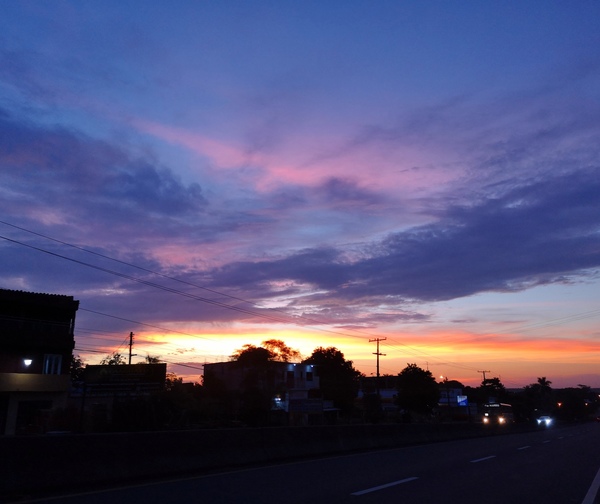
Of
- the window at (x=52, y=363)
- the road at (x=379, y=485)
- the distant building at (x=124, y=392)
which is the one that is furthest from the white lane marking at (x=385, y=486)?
the window at (x=52, y=363)

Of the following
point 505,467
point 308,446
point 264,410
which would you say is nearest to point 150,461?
point 308,446

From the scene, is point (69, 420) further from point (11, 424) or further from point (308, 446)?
point (308, 446)

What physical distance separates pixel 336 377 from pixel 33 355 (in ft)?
244

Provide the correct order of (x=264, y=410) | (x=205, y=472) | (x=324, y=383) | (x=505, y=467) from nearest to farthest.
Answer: (x=205, y=472)
(x=505, y=467)
(x=264, y=410)
(x=324, y=383)

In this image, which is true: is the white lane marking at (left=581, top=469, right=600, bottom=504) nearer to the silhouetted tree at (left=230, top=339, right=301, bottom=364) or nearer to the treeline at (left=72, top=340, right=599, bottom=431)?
the treeline at (left=72, top=340, right=599, bottom=431)

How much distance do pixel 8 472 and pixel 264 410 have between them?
5250 cm

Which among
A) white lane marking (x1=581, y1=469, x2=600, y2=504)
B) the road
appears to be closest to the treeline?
the road

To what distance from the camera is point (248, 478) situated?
12.0 m

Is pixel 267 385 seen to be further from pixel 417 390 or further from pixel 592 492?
pixel 592 492

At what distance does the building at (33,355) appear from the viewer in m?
40.4

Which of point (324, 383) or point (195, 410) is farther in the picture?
point (324, 383)

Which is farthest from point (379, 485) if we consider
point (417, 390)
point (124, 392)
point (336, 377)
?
point (336, 377)

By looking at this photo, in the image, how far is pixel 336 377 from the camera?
11012 cm

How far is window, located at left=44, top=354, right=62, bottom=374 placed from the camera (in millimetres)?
43125
